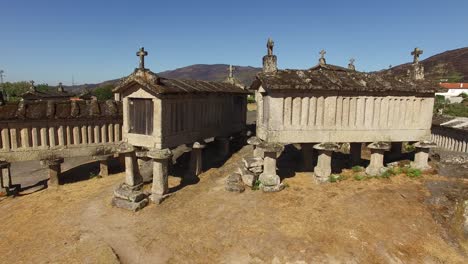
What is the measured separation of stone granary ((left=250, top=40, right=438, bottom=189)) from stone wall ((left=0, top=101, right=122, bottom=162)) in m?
8.64

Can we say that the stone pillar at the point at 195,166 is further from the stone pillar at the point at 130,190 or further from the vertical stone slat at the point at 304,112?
the vertical stone slat at the point at 304,112

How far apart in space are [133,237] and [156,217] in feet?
4.99

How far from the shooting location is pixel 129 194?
12.9 meters

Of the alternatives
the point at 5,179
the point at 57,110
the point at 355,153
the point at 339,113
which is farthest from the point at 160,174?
the point at 355,153

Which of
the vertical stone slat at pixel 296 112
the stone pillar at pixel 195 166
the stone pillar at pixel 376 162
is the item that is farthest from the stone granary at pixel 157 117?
the stone pillar at pixel 376 162

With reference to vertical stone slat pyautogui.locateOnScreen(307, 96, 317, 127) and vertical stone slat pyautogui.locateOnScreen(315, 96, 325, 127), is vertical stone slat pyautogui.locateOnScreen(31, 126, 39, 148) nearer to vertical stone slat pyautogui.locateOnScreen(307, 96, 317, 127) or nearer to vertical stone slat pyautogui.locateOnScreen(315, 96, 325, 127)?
vertical stone slat pyautogui.locateOnScreen(307, 96, 317, 127)

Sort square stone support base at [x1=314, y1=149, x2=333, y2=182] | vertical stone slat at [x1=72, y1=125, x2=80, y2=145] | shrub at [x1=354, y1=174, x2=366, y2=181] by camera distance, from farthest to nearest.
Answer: vertical stone slat at [x1=72, y1=125, x2=80, y2=145] < shrub at [x1=354, y1=174, x2=366, y2=181] < square stone support base at [x1=314, y1=149, x2=333, y2=182]

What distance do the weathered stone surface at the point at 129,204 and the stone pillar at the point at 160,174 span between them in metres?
0.52

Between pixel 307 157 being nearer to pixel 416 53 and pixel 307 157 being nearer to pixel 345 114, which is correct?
pixel 345 114

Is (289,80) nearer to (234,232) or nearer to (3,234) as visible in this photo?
(234,232)

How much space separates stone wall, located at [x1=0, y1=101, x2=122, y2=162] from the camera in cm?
1463

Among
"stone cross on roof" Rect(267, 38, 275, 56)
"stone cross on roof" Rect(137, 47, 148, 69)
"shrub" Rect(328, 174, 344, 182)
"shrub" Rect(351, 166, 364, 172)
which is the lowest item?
"shrub" Rect(328, 174, 344, 182)

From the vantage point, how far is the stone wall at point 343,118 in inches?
504

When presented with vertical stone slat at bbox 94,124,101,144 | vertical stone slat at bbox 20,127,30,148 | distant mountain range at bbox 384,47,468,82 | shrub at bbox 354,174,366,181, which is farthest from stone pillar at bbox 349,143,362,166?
distant mountain range at bbox 384,47,468,82
